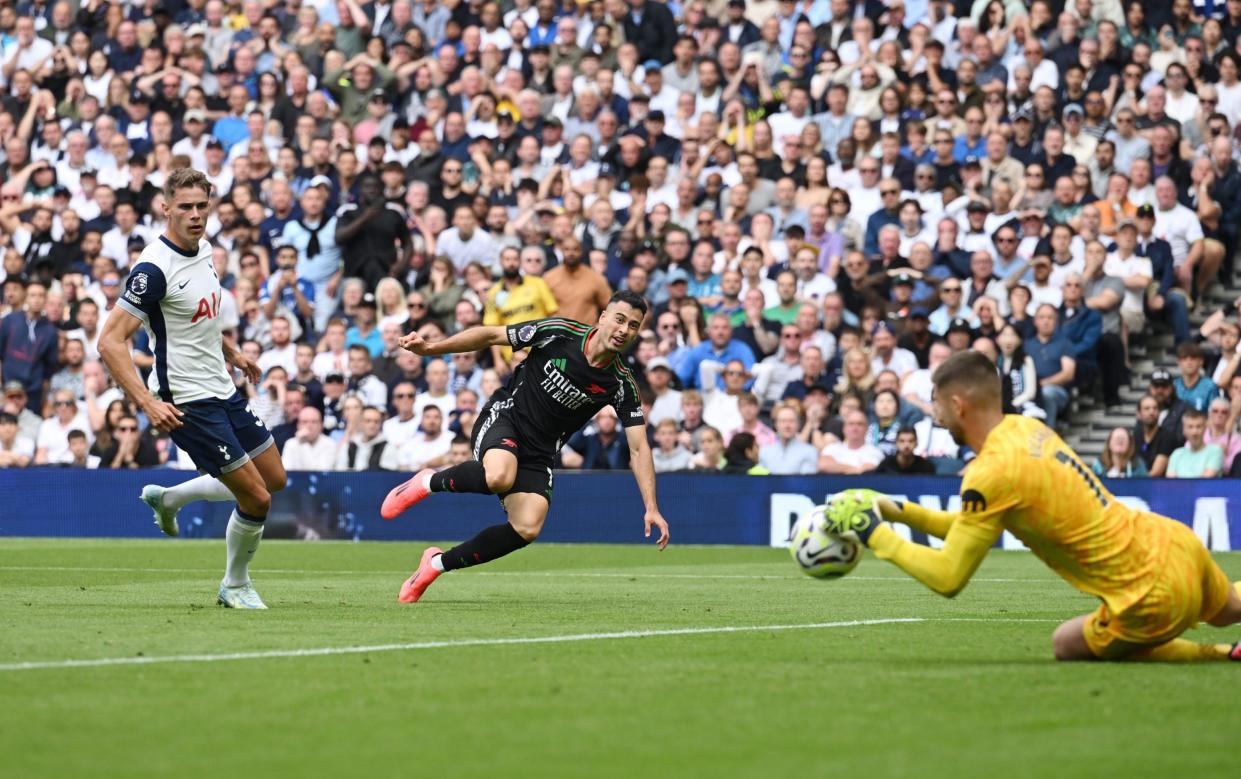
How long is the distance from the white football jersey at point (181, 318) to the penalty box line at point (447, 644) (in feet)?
10.2

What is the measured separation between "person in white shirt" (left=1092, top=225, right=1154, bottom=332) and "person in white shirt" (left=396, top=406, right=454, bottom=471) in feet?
25.0

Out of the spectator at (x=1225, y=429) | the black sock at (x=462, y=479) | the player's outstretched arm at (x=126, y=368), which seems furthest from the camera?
the spectator at (x=1225, y=429)

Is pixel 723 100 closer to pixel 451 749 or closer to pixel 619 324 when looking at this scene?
pixel 619 324

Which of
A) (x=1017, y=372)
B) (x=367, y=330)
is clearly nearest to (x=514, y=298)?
(x=367, y=330)

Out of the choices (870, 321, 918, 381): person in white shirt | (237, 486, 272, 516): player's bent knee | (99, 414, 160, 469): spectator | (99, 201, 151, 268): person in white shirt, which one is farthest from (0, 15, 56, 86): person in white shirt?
(237, 486, 272, 516): player's bent knee

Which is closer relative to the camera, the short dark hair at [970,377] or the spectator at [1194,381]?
the short dark hair at [970,377]

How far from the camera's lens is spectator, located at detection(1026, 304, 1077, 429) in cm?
2031

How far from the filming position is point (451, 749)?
5574 millimetres

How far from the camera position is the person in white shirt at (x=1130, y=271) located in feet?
67.8

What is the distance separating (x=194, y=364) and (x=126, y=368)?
576 millimetres

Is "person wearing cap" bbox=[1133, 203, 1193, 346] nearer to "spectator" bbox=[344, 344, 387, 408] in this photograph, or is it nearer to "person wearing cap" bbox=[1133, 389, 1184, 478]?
"person wearing cap" bbox=[1133, 389, 1184, 478]

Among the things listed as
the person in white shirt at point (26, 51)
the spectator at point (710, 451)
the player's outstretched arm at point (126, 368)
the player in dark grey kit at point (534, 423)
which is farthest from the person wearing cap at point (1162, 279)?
the person in white shirt at point (26, 51)

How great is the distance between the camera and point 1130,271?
68.3 ft

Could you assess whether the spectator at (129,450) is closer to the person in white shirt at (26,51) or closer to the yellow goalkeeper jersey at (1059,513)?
the person in white shirt at (26,51)
